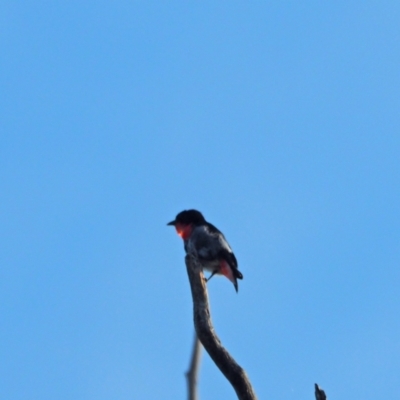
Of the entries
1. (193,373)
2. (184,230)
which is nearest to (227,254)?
(184,230)

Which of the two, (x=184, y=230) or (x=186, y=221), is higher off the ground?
(x=186, y=221)

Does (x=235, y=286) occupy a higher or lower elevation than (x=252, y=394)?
higher

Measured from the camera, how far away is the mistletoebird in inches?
431

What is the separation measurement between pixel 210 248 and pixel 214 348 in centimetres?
529

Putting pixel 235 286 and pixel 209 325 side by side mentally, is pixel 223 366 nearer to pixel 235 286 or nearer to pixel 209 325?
pixel 209 325

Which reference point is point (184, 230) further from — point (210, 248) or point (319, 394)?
point (319, 394)

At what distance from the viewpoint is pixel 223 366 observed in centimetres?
584

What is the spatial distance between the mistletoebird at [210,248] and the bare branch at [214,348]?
391 centimetres

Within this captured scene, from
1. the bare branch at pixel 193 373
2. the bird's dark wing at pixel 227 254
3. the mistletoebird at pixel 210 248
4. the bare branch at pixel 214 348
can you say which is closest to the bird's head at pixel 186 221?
the mistletoebird at pixel 210 248

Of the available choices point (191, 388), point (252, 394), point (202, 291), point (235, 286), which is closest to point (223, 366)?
point (252, 394)

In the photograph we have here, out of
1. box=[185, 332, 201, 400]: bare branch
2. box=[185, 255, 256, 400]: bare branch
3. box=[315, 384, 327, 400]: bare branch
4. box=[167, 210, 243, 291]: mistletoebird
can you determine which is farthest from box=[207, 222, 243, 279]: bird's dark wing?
box=[315, 384, 327, 400]: bare branch

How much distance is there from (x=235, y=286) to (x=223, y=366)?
16.2 ft

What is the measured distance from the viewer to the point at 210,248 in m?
11.2

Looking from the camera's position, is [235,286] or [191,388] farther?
[235,286]
